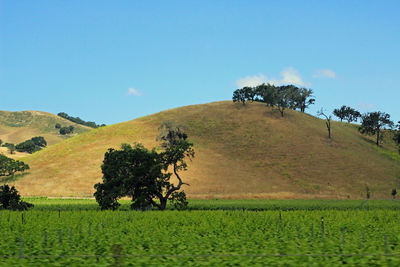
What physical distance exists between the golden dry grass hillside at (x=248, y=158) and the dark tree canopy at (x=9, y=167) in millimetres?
2526

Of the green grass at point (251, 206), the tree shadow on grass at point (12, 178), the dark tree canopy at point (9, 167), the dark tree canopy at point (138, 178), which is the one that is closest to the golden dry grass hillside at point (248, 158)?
the tree shadow on grass at point (12, 178)

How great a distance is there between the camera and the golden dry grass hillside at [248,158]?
111 metres

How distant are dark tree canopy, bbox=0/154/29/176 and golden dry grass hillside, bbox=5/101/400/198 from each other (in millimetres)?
2526

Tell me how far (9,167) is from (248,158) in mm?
62102

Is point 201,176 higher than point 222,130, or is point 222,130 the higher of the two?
point 222,130

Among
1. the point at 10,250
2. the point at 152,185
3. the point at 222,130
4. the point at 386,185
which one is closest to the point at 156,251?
the point at 10,250

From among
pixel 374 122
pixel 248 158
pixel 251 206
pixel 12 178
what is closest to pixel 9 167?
pixel 12 178

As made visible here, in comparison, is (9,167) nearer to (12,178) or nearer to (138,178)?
(12,178)

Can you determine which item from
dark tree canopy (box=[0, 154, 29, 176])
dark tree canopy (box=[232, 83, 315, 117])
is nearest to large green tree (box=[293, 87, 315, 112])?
dark tree canopy (box=[232, 83, 315, 117])

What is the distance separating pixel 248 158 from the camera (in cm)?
13112

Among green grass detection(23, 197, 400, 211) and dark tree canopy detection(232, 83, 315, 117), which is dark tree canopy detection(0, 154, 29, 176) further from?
dark tree canopy detection(232, 83, 315, 117)

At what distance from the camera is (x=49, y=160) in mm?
130375

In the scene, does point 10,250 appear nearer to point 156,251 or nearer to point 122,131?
point 156,251

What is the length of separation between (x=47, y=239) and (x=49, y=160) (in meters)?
113
